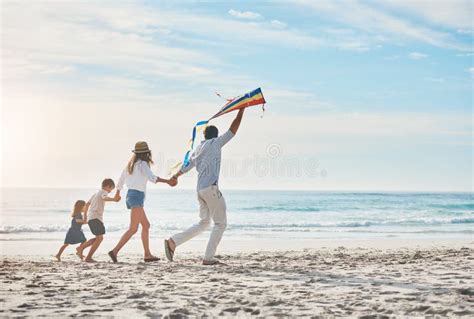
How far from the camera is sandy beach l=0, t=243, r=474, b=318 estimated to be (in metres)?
5.09

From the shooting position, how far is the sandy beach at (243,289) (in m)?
5.09

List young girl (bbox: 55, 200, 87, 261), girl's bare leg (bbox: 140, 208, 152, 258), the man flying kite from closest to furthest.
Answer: the man flying kite → girl's bare leg (bbox: 140, 208, 152, 258) → young girl (bbox: 55, 200, 87, 261)

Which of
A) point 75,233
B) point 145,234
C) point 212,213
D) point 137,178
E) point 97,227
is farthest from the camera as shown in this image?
point 75,233

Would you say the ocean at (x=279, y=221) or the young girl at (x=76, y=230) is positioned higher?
the young girl at (x=76, y=230)

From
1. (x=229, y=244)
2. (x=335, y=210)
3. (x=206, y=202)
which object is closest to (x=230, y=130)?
(x=206, y=202)

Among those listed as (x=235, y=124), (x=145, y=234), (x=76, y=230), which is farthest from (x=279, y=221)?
(x=235, y=124)

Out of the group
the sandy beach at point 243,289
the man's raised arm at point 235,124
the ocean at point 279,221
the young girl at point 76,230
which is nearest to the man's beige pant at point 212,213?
the sandy beach at point 243,289

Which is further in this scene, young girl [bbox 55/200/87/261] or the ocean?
the ocean

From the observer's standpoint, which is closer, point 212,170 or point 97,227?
point 212,170

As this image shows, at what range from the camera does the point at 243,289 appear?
6043 millimetres

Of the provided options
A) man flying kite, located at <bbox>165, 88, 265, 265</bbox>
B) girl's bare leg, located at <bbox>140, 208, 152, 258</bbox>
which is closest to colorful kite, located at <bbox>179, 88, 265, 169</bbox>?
man flying kite, located at <bbox>165, 88, 265, 265</bbox>

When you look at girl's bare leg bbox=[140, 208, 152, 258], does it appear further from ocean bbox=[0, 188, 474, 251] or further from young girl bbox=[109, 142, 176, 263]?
ocean bbox=[0, 188, 474, 251]

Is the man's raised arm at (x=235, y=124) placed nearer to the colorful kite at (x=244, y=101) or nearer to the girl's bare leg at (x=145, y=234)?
the colorful kite at (x=244, y=101)

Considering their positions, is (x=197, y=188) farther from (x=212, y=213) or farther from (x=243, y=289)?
(x=243, y=289)
